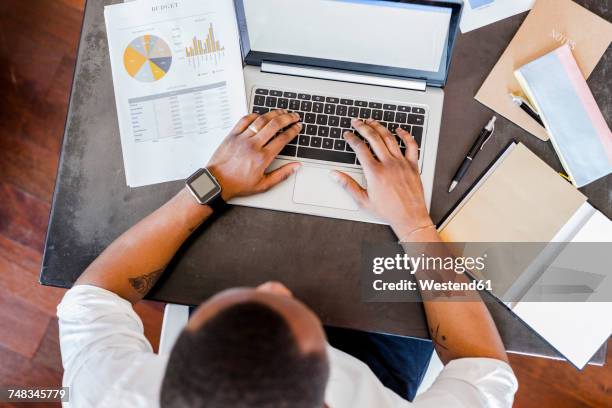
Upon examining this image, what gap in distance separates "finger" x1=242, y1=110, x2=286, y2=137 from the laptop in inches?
1.0

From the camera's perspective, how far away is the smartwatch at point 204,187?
0.87 m

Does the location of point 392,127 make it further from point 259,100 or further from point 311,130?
point 259,100

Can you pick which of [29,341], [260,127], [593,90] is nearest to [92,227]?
[260,127]

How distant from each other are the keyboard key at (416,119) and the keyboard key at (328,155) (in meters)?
0.13

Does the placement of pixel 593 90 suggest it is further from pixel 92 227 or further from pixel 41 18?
pixel 41 18

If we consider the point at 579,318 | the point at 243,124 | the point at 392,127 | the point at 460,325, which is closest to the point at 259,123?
the point at 243,124

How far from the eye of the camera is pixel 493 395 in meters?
0.77

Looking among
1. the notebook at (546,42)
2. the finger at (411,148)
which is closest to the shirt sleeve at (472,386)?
the finger at (411,148)

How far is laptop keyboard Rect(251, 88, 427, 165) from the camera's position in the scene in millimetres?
915

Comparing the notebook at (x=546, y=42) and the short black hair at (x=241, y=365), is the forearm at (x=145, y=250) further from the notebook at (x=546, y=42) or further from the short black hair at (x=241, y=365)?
the notebook at (x=546, y=42)

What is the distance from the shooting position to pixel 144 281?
85 cm

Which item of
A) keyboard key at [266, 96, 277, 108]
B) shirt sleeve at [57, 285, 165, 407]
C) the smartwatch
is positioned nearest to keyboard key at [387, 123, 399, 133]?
keyboard key at [266, 96, 277, 108]

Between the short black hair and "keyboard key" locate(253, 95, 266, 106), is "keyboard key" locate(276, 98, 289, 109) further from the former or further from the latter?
the short black hair

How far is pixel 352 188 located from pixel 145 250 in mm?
375
